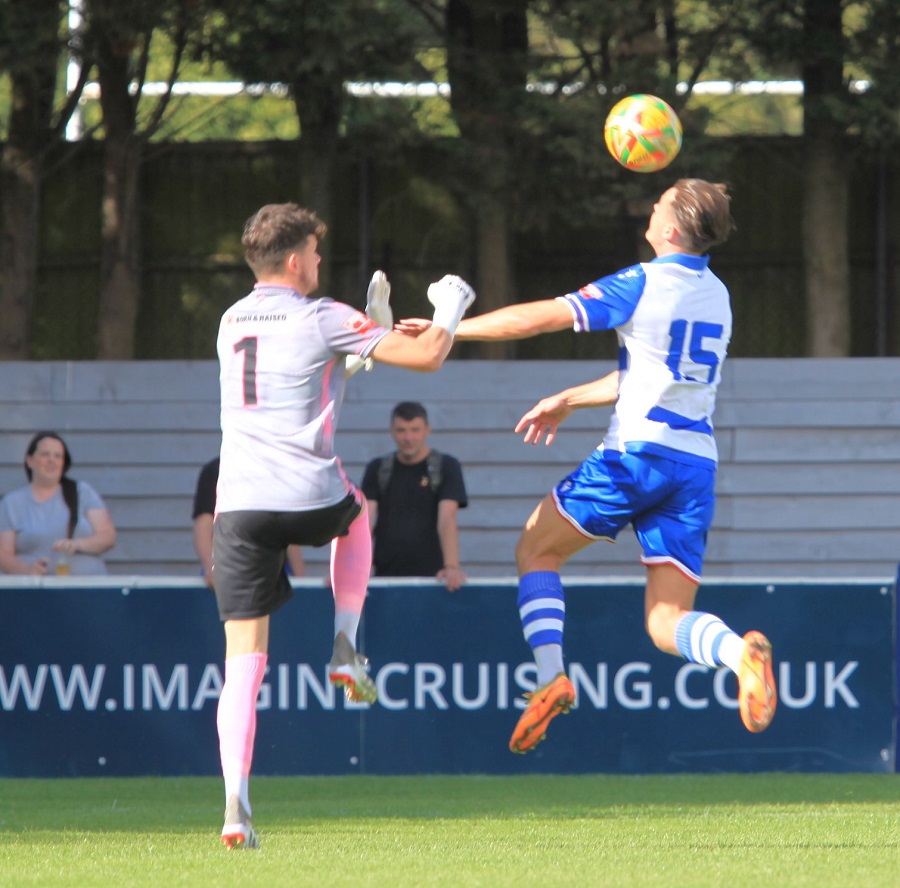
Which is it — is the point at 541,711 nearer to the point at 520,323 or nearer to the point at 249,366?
the point at 520,323

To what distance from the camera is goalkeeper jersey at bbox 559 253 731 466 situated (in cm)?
555

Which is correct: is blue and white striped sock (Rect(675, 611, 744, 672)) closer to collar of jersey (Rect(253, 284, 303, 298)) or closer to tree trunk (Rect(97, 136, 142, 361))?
collar of jersey (Rect(253, 284, 303, 298))

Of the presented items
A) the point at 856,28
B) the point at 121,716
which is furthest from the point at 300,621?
the point at 856,28

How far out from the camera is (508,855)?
518cm

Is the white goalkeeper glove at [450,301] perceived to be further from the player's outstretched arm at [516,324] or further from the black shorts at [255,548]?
the black shorts at [255,548]

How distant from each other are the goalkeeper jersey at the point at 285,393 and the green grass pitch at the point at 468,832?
1.18m

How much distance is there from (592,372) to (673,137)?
520cm

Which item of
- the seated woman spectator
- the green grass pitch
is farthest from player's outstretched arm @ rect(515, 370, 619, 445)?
the seated woman spectator

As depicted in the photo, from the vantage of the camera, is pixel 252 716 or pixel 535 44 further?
pixel 535 44

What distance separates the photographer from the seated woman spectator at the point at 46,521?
9.26 metres

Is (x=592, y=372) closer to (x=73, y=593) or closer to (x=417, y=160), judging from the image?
(x=417, y=160)

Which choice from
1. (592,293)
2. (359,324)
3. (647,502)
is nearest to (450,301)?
(359,324)

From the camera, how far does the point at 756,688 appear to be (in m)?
5.29

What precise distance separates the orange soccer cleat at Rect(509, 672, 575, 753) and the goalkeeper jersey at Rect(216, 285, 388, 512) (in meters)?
1.04
